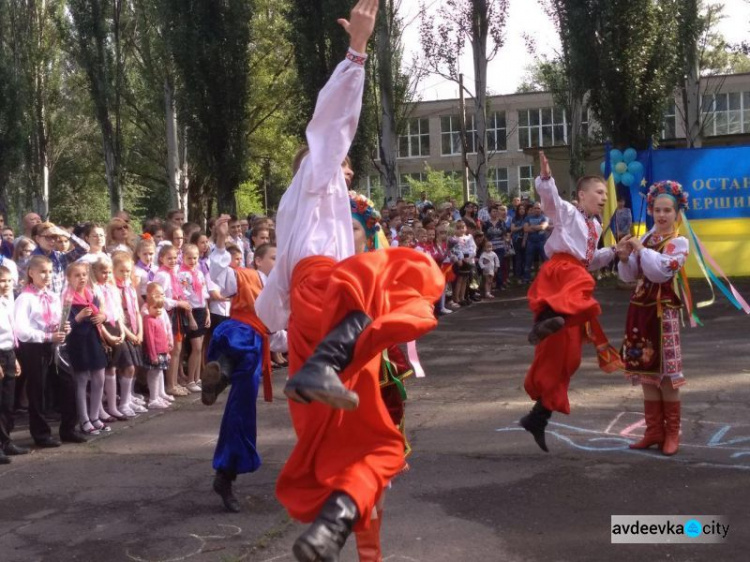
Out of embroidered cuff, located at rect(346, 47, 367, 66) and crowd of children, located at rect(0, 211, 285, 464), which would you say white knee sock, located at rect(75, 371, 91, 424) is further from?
embroidered cuff, located at rect(346, 47, 367, 66)

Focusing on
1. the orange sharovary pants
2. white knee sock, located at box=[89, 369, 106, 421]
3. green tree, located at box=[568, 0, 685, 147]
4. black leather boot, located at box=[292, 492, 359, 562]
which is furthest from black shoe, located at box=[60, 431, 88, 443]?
green tree, located at box=[568, 0, 685, 147]

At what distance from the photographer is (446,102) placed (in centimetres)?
6106

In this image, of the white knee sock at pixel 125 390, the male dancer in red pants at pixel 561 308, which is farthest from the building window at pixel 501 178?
the male dancer in red pants at pixel 561 308

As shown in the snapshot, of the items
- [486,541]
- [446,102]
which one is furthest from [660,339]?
[446,102]

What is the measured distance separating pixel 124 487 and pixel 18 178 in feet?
94.2

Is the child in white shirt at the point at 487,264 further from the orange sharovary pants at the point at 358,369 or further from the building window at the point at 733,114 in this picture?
the building window at the point at 733,114

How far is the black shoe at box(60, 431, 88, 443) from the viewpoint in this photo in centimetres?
773

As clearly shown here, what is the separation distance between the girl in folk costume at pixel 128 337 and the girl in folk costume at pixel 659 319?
440cm

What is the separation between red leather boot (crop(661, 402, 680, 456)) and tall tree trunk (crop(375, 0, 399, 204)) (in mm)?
17356

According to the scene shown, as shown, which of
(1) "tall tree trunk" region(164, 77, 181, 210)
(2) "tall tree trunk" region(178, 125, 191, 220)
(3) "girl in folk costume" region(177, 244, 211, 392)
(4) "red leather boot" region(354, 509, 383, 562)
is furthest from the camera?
(2) "tall tree trunk" region(178, 125, 191, 220)

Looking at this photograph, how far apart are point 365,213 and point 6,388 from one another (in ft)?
12.1

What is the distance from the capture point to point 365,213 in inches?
205

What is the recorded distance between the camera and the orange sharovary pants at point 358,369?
3750mm

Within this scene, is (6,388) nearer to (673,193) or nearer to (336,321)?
(336,321)
